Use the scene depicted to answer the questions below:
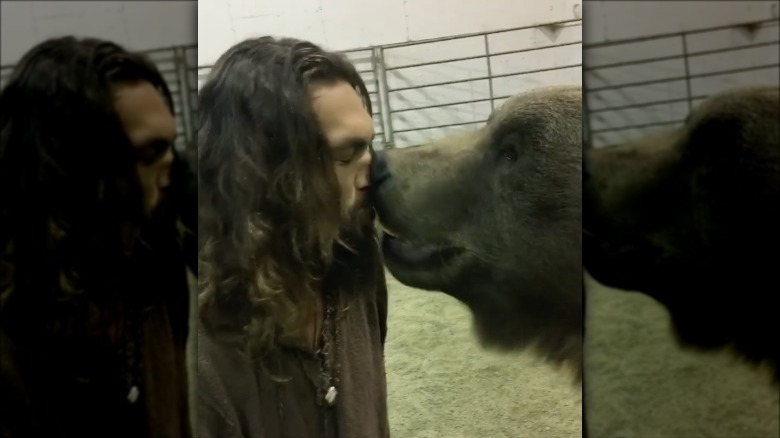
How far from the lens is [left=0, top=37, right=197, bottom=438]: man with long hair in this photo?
1099 millimetres

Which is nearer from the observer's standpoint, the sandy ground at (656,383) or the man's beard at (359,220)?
the sandy ground at (656,383)

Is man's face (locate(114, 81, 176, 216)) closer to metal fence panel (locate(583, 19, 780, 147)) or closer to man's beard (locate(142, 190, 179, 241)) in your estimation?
man's beard (locate(142, 190, 179, 241))

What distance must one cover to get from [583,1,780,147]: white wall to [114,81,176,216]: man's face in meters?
0.73

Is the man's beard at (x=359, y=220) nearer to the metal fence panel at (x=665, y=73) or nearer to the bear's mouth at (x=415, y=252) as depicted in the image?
the bear's mouth at (x=415, y=252)

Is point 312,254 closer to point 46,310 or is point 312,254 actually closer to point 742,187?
point 46,310

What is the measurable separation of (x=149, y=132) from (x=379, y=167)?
Result: 403 millimetres

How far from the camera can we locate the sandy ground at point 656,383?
103 cm

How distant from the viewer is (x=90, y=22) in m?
1.12

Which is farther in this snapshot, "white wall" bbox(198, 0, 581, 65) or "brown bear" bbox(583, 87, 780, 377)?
"white wall" bbox(198, 0, 581, 65)

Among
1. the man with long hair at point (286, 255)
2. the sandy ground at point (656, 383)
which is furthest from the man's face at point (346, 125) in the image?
the sandy ground at point (656, 383)

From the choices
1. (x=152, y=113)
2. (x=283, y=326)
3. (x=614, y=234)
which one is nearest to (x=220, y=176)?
(x=152, y=113)

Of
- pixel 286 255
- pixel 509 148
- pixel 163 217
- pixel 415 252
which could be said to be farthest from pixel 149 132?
pixel 509 148

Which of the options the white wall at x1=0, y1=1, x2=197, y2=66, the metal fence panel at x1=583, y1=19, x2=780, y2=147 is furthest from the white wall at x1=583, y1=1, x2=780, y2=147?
the white wall at x1=0, y1=1, x2=197, y2=66

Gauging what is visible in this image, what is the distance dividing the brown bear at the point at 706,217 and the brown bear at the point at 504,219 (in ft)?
0.21
